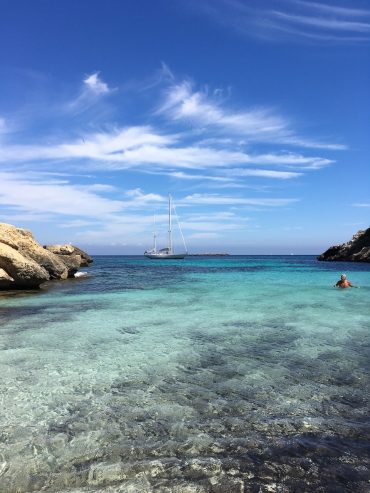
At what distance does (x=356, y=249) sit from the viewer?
103 m

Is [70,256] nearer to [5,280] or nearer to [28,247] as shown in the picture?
[28,247]

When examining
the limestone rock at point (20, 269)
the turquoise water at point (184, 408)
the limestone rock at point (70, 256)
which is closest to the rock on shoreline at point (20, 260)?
the limestone rock at point (20, 269)

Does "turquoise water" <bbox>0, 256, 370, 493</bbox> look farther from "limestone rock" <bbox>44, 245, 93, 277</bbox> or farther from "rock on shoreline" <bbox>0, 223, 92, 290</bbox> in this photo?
"limestone rock" <bbox>44, 245, 93, 277</bbox>

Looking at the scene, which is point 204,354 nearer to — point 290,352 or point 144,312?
point 290,352

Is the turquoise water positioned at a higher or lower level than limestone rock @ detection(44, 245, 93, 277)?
lower

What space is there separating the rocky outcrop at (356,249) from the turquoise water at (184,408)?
90.8 metres

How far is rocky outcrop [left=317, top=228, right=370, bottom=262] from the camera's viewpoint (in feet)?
314

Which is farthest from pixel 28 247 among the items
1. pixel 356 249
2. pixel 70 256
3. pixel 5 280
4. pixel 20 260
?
pixel 356 249

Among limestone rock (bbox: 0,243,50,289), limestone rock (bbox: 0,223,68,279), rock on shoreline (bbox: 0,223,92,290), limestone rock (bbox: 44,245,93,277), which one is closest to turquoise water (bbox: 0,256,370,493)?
limestone rock (bbox: 0,243,50,289)

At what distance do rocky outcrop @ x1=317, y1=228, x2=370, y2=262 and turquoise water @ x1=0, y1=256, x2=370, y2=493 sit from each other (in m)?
90.8

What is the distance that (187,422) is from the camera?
5.61 meters

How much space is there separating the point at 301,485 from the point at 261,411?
80.5 inches

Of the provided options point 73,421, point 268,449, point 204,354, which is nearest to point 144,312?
point 204,354

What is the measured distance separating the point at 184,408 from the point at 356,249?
107 meters
